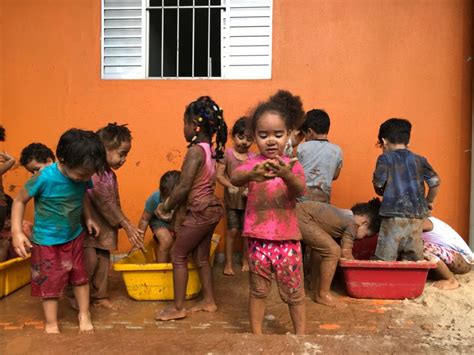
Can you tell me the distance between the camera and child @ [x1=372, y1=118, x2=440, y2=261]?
3824mm

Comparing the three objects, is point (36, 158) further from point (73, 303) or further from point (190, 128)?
point (190, 128)

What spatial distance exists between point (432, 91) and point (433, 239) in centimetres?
168

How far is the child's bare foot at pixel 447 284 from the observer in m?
3.98

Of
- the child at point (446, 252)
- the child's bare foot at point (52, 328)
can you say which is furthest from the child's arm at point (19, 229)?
the child at point (446, 252)

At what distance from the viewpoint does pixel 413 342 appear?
238 centimetres

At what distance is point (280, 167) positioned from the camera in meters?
2.48

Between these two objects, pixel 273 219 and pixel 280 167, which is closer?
pixel 280 167

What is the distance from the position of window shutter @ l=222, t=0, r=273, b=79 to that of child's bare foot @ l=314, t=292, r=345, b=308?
97.2 inches

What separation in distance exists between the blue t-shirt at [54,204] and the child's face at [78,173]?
46mm

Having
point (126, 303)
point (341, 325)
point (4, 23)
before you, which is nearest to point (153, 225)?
point (126, 303)

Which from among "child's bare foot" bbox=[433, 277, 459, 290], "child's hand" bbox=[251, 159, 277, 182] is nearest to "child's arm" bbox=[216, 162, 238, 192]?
"child's hand" bbox=[251, 159, 277, 182]

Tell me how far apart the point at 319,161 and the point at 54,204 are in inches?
94.5

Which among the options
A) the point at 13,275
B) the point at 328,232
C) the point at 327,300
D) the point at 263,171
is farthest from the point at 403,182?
the point at 13,275

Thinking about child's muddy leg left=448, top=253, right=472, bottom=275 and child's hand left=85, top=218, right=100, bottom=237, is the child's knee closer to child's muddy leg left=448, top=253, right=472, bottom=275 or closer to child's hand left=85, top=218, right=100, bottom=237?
child's hand left=85, top=218, right=100, bottom=237
